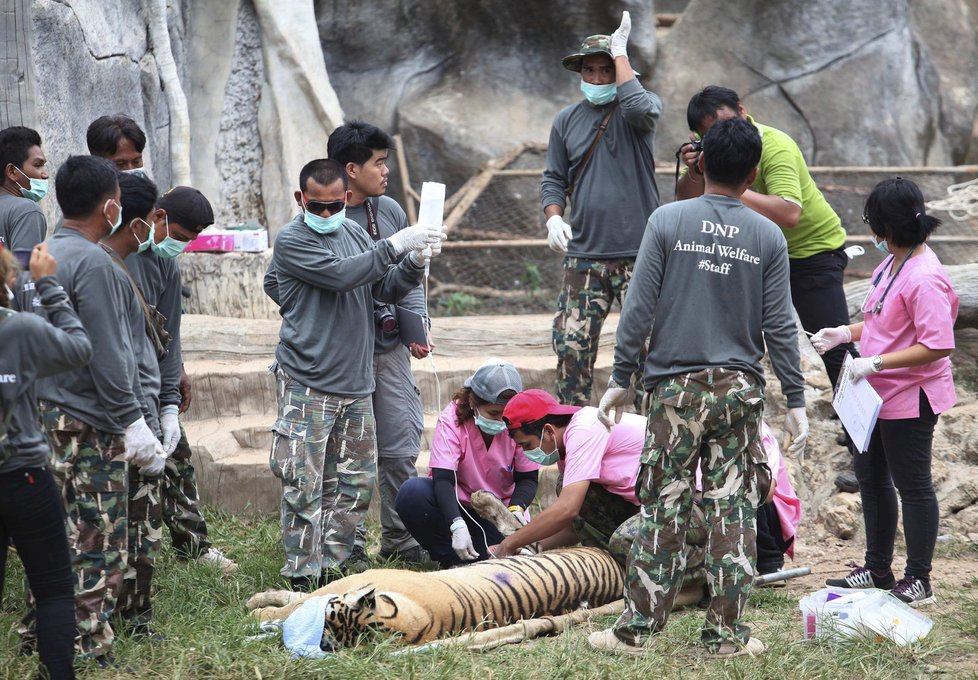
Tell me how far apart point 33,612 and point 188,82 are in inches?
226

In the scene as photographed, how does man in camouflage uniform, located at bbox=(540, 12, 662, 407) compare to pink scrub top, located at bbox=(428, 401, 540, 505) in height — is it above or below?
above

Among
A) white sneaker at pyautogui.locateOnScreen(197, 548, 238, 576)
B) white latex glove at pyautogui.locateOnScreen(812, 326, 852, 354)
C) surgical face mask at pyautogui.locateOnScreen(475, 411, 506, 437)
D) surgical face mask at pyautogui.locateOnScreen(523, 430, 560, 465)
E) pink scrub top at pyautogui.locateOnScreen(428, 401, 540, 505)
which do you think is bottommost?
white sneaker at pyautogui.locateOnScreen(197, 548, 238, 576)

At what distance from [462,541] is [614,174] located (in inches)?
74.8

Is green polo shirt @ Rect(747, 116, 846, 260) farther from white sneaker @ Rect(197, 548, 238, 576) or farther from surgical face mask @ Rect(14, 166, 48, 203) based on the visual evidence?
surgical face mask @ Rect(14, 166, 48, 203)

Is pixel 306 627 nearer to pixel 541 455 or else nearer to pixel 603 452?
pixel 541 455

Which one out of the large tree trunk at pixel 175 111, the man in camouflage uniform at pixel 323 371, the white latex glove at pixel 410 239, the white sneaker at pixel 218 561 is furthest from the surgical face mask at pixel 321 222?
the large tree trunk at pixel 175 111

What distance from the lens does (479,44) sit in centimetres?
1105

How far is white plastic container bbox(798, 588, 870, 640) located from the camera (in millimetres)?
3900

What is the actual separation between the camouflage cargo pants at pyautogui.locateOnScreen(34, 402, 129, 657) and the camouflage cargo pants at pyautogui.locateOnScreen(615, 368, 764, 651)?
175 cm

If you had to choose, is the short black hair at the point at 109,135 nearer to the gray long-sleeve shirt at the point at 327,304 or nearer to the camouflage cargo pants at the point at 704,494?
the gray long-sleeve shirt at the point at 327,304

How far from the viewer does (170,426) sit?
4.29 m

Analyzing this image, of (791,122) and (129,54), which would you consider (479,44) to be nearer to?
(791,122)

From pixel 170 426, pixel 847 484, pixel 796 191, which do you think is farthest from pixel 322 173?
pixel 847 484

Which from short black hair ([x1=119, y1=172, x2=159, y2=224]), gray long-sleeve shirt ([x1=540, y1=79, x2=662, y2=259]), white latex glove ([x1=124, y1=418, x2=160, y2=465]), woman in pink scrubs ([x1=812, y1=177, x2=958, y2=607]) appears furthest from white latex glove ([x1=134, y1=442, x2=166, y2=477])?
woman in pink scrubs ([x1=812, y1=177, x2=958, y2=607])
